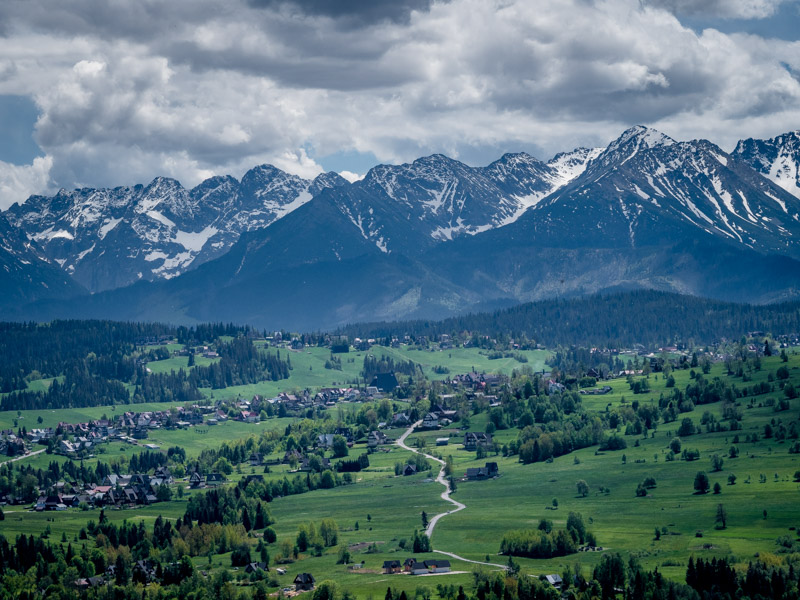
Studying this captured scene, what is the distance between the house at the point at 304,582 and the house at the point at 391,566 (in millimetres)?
8609

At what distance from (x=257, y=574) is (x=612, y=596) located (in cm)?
4079

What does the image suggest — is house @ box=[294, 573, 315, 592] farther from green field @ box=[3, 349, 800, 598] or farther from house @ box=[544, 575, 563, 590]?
house @ box=[544, 575, 563, 590]

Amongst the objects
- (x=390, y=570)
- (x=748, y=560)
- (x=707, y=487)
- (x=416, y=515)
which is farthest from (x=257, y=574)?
(x=707, y=487)

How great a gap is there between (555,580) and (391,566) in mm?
20417

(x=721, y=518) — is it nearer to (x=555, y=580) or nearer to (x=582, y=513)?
(x=582, y=513)

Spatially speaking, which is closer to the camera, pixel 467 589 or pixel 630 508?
pixel 467 589

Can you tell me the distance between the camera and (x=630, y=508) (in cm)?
17550

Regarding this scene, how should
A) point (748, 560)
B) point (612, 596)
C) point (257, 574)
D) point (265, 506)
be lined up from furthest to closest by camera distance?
point (265, 506), point (257, 574), point (748, 560), point (612, 596)

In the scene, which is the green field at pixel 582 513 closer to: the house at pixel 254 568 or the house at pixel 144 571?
the house at pixel 254 568

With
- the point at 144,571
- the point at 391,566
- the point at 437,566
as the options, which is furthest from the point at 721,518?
the point at 144,571

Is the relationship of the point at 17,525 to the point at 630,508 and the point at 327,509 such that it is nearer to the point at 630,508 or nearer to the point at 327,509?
the point at 327,509

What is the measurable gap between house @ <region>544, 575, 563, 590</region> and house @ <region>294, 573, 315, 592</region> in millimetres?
24907

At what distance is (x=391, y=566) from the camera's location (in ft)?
486

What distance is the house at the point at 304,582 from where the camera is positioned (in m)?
141
